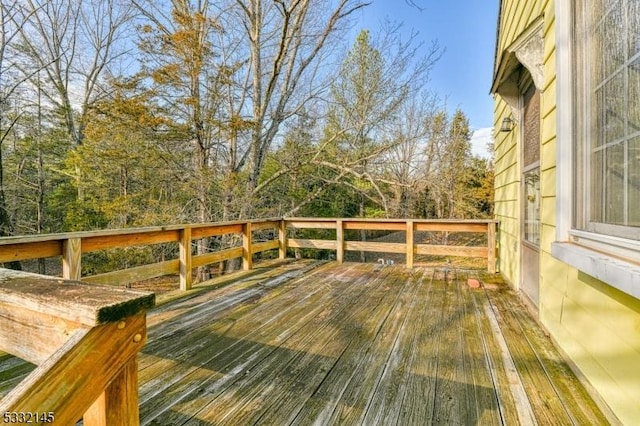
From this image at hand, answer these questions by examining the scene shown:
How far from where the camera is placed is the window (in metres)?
1.24

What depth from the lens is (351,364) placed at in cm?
187

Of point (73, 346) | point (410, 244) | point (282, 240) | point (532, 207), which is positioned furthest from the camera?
point (282, 240)

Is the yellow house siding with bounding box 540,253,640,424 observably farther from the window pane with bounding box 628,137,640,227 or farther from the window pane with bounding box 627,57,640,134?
the window pane with bounding box 627,57,640,134

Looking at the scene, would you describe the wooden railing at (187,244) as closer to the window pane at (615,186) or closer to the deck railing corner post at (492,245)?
the deck railing corner post at (492,245)

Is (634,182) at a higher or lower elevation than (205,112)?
lower

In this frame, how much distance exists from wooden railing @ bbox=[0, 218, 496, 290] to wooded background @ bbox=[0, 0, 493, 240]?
1831mm

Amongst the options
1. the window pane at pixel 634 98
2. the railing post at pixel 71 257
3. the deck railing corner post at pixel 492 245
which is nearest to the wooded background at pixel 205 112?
the deck railing corner post at pixel 492 245

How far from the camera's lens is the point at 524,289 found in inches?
123

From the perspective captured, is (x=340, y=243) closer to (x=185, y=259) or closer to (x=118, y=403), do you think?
(x=185, y=259)

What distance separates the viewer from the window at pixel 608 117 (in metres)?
1.24

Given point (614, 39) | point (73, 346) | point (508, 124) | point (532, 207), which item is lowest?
point (73, 346)

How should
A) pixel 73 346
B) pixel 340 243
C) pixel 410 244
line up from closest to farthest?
pixel 73 346, pixel 410 244, pixel 340 243

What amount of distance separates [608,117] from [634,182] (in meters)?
0.39

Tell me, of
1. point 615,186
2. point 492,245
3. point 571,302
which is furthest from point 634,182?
point 492,245
